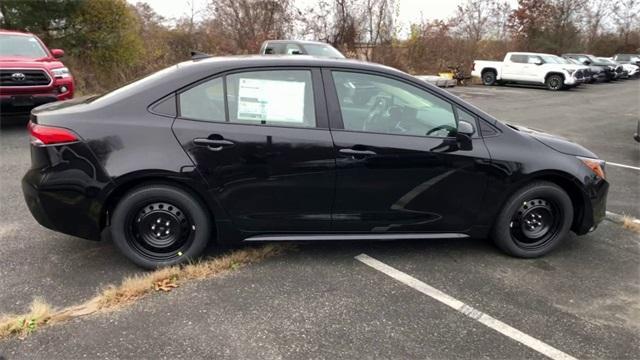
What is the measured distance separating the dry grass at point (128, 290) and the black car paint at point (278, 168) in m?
0.22

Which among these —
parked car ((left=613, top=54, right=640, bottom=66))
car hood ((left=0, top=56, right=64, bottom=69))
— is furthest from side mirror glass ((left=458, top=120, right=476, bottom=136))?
parked car ((left=613, top=54, right=640, bottom=66))

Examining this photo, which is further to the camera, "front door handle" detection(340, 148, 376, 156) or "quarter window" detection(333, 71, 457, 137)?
"quarter window" detection(333, 71, 457, 137)

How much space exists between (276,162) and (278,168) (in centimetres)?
5

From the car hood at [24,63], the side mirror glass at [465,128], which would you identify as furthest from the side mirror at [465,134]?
the car hood at [24,63]

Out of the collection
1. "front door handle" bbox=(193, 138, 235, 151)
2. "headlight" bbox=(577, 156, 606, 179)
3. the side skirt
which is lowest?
the side skirt

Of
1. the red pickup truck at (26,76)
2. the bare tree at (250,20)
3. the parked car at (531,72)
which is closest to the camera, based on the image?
the red pickup truck at (26,76)

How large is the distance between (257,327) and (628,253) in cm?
338

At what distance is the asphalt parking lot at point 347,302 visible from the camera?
9.13ft

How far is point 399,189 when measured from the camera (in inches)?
145

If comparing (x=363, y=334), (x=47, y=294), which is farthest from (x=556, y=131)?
(x=47, y=294)

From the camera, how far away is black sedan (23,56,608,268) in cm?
336

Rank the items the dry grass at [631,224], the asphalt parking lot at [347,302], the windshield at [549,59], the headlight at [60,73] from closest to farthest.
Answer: the asphalt parking lot at [347,302], the dry grass at [631,224], the headlight at [60,73], the windshield at [549,59]

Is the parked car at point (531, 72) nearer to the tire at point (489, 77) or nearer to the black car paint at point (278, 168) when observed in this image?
the tire at point (489, 77)

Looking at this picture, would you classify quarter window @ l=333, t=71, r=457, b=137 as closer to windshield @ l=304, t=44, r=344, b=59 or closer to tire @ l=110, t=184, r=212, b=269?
tire @ l=110, t=184, r=212, b=269
